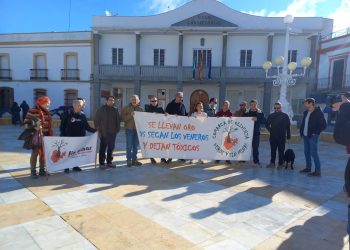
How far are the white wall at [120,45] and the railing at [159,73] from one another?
5.65 ft

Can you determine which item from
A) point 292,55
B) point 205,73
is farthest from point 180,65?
point 292,55

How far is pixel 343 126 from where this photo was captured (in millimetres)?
2770

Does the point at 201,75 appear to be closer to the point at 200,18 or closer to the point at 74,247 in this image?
the point at 200,18

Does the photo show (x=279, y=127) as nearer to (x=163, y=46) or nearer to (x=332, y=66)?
(x=163, y=46)

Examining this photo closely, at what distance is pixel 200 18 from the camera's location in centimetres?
2052

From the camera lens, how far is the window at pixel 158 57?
71.8 feet

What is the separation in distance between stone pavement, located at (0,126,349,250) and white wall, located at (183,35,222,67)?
1648 centimetres

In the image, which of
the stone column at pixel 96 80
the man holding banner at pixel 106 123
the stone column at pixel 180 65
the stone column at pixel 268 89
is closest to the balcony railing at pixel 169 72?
the stone column at pixel 180 65

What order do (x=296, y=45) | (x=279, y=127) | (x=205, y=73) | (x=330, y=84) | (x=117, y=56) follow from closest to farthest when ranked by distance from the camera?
(x=279, y=127) → (x=205, y=73) → (x=296, y=45) → (x=330, y=84) → (x=117, y=56)

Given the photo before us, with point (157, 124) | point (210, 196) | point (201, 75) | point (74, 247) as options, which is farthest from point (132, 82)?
point (74, 247)

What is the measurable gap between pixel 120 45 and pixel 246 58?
10.3 m

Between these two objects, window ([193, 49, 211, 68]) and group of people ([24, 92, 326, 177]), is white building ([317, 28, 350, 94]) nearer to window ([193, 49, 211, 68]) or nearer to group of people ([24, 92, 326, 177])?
window ([193, 49, 211, 68])

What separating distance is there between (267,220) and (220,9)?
20.0 m

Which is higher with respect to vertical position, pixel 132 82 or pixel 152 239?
pixel 132 82
